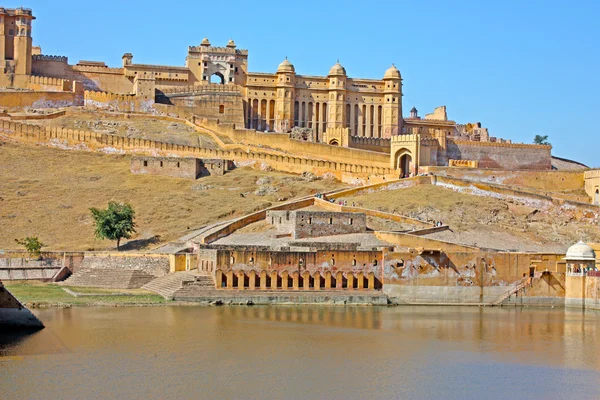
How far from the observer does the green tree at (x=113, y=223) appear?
1651 inches

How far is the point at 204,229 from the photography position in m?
42.9

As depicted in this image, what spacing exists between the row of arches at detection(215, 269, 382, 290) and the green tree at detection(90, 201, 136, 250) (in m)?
7.70

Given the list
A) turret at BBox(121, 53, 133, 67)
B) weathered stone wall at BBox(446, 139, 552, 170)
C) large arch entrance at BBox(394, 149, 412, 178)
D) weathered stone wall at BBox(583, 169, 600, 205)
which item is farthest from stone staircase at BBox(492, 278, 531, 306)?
turret at BBox(121, 53, 133, 67)

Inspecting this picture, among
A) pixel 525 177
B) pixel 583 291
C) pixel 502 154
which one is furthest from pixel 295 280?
pixel 502 154

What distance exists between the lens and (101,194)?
48.8m

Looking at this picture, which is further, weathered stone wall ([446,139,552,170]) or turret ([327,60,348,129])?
turret ([327,60,348,129])

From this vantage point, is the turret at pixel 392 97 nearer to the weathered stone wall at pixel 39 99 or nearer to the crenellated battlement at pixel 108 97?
the crenellated battlement at pixel 108 97

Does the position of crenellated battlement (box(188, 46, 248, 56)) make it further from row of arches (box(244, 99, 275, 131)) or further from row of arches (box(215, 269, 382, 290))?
row of arches (box(215, 269, 382, 290))

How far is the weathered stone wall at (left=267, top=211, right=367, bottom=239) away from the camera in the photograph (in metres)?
40.2

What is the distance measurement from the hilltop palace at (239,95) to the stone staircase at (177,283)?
77.7 feet

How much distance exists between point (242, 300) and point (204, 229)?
8015mm

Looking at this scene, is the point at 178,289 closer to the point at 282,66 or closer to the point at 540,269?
the point at 540,269

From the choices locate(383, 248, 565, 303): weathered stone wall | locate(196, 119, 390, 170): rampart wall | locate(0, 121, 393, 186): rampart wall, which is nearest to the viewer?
locate(383, 248, 565, 303): weathered stone wall

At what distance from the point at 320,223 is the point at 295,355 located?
46.0 feet
